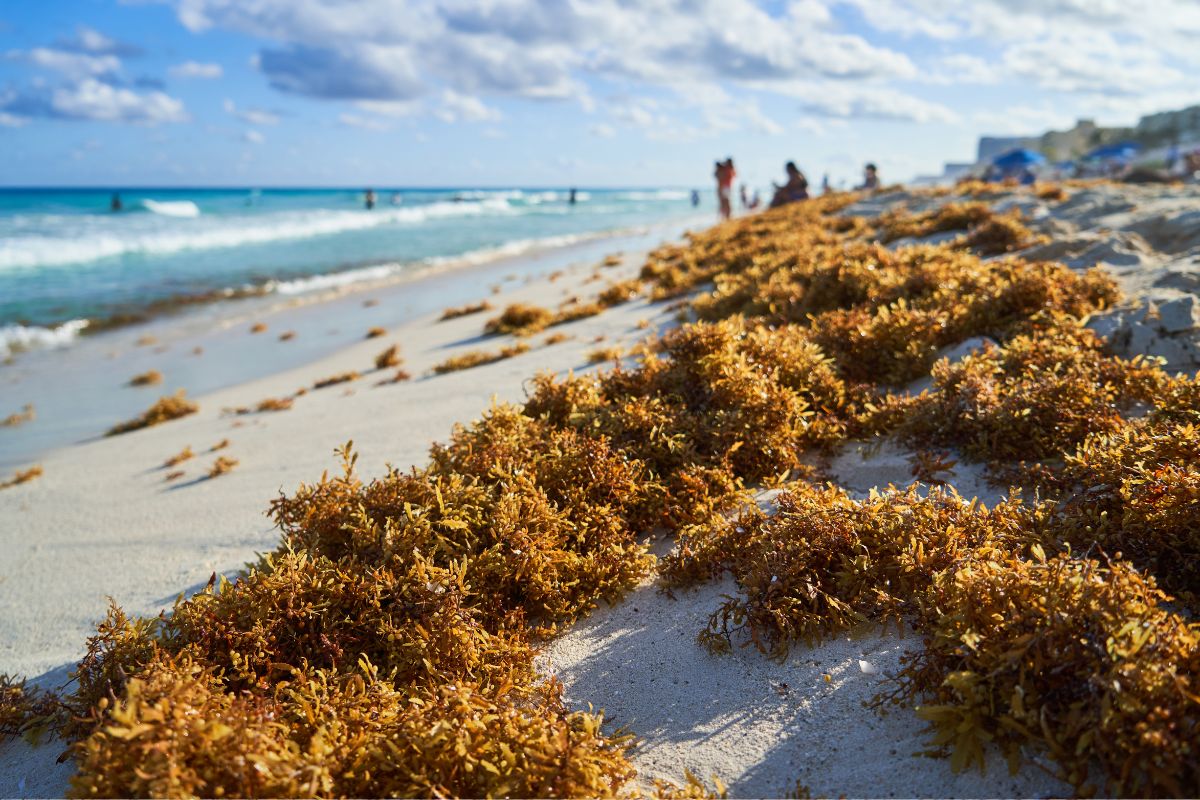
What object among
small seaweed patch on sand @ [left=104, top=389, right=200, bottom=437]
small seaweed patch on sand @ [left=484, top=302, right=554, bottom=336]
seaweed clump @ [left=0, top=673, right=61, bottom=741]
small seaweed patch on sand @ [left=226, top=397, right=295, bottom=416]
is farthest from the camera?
small seaweed patch on sand @ [left=484, top=302, right=554, bottom=336]

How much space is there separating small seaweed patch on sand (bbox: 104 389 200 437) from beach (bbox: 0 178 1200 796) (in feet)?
0.73

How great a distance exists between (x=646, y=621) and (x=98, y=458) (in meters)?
6.11

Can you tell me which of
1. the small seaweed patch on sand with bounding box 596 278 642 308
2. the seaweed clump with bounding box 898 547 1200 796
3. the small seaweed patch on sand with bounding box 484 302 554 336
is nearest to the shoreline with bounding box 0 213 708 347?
the small seaweed patch on sand with bounding box 484 302 554 336

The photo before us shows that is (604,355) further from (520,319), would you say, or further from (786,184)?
(786,184)

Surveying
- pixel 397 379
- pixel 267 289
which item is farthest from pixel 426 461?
pixel 267 289

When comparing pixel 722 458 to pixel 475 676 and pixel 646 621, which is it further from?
pixel 475 676

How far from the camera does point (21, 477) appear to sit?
617cm

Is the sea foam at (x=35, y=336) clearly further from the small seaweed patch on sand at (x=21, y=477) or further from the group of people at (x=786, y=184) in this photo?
the group of people at (x=786, y=184)

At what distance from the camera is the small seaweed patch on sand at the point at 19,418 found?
801 cm

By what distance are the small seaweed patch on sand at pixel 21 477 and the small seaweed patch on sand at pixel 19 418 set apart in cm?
218

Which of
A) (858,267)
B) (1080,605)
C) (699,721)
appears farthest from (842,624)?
(858,267)

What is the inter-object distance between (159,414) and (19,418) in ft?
6.64

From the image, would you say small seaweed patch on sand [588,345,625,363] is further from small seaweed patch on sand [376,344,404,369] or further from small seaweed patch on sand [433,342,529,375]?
small seaweed patch on sand [376,344,404,369]

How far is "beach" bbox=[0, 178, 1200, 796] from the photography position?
7.66 ft
